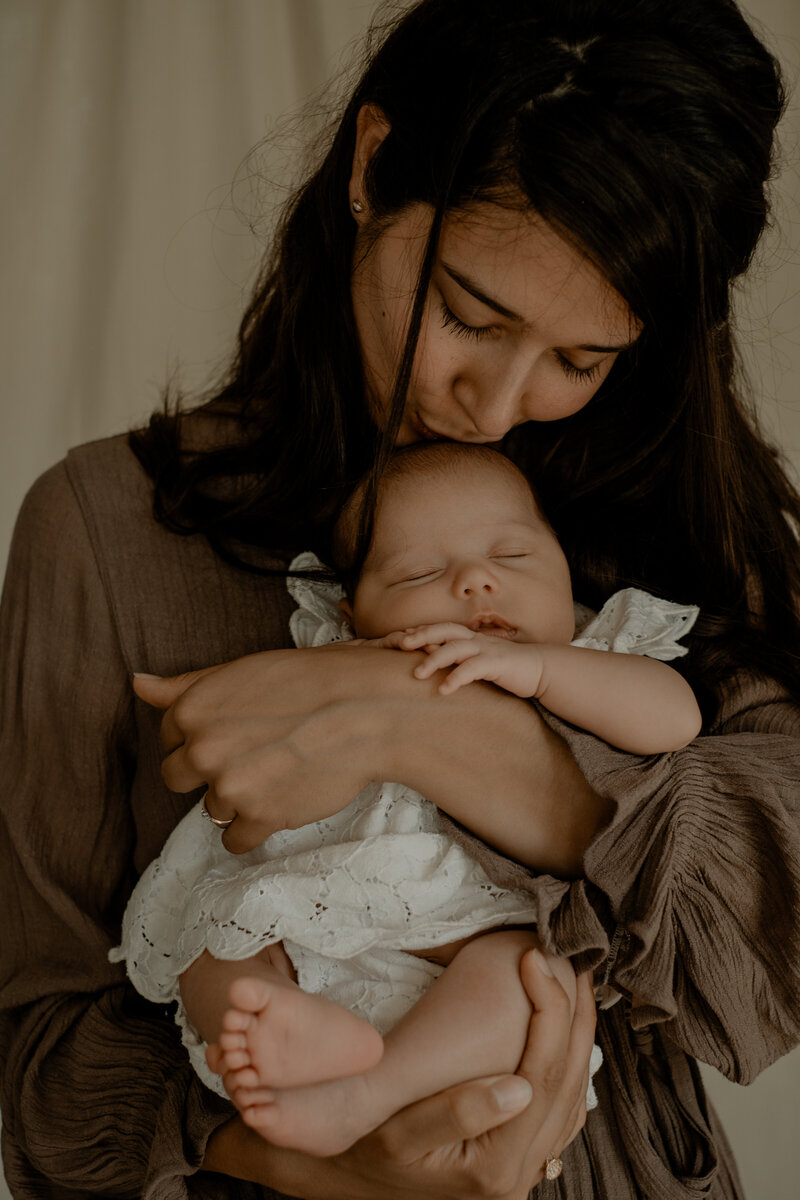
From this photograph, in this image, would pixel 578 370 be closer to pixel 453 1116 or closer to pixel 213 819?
pixel 213 819

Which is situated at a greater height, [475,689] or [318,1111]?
[475,689]

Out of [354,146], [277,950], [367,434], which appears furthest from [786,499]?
[277,950]

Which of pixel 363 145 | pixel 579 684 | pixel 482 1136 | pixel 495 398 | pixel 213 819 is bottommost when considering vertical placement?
pixel 482 1136

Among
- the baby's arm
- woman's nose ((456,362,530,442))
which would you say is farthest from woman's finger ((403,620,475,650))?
woman's nose ((456,362,530,442))

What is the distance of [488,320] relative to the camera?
3.61 feet

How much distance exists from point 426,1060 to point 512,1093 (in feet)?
0.26

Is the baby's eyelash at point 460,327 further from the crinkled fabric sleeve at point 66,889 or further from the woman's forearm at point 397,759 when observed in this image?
the crinkled fabric sleeve at point 66,889

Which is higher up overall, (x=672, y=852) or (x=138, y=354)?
(x=138, y=354)

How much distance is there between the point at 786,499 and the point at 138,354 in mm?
1431

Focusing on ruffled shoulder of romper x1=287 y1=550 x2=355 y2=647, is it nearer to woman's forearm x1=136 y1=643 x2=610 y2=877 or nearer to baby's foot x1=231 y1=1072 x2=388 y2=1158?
woman's forearm x1=136 y1=643 x2=610 y2=877

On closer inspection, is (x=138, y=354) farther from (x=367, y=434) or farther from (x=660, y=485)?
(x=660, y=485)

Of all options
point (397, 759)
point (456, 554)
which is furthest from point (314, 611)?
point (397, 759)

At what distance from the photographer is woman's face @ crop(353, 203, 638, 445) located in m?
1.05

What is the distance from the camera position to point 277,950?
109 centimetres
